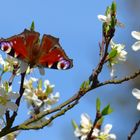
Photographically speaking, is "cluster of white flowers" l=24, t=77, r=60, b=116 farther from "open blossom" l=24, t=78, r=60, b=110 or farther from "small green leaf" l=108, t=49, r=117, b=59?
"small green leaf" l=108, t=49, r=117, b=59

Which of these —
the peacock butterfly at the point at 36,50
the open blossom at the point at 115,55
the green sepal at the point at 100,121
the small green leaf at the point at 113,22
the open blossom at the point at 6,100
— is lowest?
the green sepal at the point at 100,121

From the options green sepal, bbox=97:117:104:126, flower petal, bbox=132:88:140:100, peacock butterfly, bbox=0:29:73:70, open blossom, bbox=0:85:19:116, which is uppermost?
peacock butterfly, bbox=0:29:73:70

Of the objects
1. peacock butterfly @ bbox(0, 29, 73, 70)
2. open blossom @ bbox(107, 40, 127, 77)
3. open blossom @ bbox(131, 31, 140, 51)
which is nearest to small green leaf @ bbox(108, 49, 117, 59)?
open blossom @ bbox(107, 40, 127, 77)

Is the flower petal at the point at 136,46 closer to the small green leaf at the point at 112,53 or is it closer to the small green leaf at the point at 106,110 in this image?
the small green leaf at the point at 112,53

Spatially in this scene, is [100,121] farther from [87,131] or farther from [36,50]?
[36,50]

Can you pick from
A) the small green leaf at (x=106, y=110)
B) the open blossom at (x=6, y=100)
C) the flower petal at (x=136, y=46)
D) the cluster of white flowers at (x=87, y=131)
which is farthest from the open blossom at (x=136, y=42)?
the open blossom at (x=6, y=100)

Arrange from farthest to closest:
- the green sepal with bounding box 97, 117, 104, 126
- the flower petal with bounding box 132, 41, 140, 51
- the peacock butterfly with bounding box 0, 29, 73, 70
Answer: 1. the green sepal with bounding box 97, 117, 104, 126
2. the flower petal with bounding box 132, 41, 140, 51
3. the peacock butterfly with bounding box 0, 29, 73, 70

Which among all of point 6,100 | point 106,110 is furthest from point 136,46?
point 6,100
